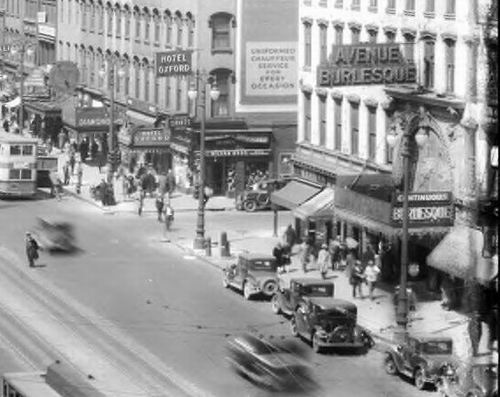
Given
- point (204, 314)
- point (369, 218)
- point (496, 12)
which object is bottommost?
point (204, 314)

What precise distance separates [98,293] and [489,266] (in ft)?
151

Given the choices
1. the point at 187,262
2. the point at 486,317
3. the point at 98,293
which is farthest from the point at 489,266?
the point at 187,262

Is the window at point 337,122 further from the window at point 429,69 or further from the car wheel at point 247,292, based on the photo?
the car wheel at point 247,292

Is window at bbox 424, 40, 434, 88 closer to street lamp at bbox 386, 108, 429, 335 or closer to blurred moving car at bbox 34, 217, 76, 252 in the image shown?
street lamp at bbox 386, 108, 429, 335

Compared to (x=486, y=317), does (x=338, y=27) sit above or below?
above

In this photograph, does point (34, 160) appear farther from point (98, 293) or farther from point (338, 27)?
point (98, 293)

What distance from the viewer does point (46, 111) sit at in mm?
113438

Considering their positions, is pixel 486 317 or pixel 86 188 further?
pixel 86 188

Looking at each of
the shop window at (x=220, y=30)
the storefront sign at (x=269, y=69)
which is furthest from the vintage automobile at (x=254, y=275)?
the shop window at (x=220, y=30)

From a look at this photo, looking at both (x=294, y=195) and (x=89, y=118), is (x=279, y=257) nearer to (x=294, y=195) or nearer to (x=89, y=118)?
(x=294, y=195)

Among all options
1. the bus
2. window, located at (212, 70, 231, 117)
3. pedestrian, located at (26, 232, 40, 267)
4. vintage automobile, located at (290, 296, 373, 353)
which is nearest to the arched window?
window, located at (212, 70, 231, 117)

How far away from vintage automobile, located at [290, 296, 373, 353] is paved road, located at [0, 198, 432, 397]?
1.36 feet

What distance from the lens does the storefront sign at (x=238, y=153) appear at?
84.5 meters

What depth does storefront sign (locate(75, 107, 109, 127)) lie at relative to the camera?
102 metres
